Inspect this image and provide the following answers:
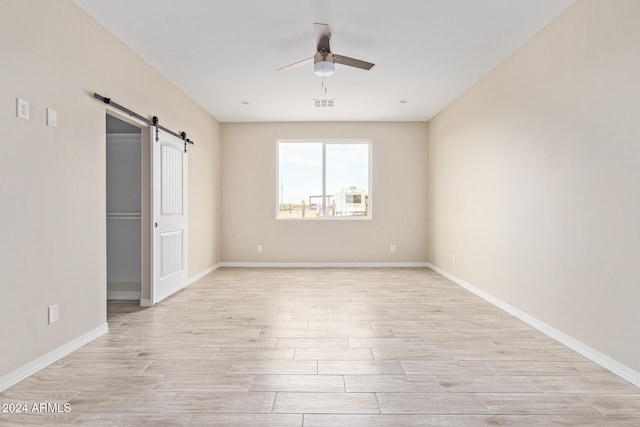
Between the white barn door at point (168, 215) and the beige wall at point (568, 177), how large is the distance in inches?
152

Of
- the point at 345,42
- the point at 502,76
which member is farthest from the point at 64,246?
the point at 502,76

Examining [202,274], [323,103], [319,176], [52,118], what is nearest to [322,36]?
[52,118]

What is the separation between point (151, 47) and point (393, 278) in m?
4.40

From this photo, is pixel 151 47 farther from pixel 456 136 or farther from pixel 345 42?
pixel 456 136

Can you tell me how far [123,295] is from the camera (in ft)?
14.3

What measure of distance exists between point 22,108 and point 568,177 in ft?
12.9

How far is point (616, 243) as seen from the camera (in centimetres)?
234

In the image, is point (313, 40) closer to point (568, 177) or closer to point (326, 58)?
point (326, 58)

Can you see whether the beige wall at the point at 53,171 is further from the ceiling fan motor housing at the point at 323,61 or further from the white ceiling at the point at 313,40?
the ceiling fan motor housing at the point at 323,61

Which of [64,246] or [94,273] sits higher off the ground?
[64,246]

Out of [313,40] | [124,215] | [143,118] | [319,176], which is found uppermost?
[313,40]

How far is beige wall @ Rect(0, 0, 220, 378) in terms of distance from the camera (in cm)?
216

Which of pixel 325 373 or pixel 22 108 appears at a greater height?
pixel 22 108

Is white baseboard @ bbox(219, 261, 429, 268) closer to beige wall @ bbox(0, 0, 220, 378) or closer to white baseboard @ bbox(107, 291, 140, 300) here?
white baseboard @ bbox(107, 291, 140, 300)
